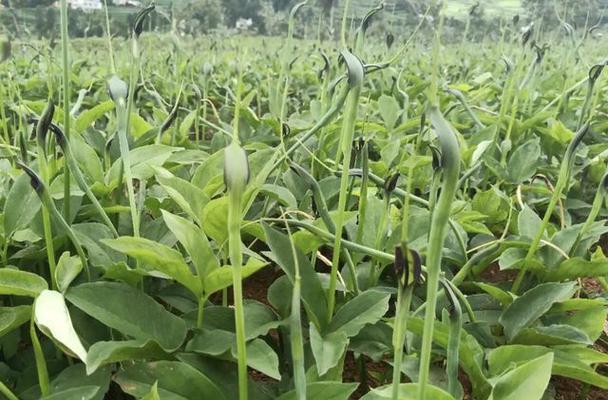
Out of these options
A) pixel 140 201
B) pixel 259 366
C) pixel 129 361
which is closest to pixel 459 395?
pixel 259 366

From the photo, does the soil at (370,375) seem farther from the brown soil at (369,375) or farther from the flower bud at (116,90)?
the flower bud at (116,90)

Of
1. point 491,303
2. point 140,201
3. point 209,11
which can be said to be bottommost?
point 491,303

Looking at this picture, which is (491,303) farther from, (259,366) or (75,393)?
(75,393)

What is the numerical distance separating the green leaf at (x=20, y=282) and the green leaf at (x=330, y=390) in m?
0.26

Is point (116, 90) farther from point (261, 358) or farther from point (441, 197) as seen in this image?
point (441, 197)

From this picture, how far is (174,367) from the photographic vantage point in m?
0.51

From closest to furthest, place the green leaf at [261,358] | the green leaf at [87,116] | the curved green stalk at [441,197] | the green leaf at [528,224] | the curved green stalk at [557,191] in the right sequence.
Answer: the curved green stalk at [441,197] → the green leaf at [261,358] → the curved green stalk at [557,191] → the green leaf at [528,224] → the green leaf at [87,116]

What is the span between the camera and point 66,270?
1.90ft

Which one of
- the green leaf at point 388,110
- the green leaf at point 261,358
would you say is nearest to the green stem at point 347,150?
the green leaf at point 261,358

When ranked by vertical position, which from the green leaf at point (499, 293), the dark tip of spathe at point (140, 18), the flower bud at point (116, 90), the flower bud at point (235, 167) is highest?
the dark tip of spathe at point (140, 18)

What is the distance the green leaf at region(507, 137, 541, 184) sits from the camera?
1127 mm

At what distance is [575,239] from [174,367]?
579 millimetres

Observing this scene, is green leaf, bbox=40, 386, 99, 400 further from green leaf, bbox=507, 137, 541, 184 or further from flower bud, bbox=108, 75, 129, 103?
green leaf, bbox=507, 137, 541, 184

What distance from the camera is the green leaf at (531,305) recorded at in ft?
2.27
